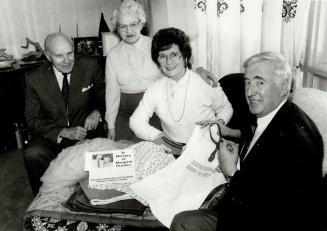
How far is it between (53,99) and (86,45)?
5.79 feet

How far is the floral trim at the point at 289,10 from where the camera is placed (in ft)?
7.93

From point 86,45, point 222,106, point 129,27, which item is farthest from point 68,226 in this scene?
point 86,45

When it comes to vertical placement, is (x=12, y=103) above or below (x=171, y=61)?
below

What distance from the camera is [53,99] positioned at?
8.30 feet

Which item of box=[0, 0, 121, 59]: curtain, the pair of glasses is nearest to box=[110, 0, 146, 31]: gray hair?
the pair of glasses

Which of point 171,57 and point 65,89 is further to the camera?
point 65,89

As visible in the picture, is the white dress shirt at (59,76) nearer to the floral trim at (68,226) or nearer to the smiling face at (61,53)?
the smiling face at (61,53)

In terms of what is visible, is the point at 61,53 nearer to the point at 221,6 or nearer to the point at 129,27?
the point at 129,27

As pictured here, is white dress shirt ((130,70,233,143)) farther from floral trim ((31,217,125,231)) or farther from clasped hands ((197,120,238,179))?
floral trim ((31,217,125,231))

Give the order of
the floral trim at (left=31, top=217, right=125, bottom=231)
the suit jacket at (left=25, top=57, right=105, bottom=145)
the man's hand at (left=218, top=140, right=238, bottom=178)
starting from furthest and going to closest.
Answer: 1. the suit jacket at (left=25, top=57, right=105, bottom=145)
2. the floral trim at (left=31, top=217, right=125, bottom=231)
3. the man's hand at (left=218, top=140, right=238, bottom=178)

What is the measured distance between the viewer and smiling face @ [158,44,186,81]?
2039 millimetres

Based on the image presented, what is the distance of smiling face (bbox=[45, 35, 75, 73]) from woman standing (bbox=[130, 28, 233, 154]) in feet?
2.36

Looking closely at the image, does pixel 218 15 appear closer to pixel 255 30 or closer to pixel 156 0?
pixel 255 30

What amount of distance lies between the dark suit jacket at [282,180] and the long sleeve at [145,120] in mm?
836
